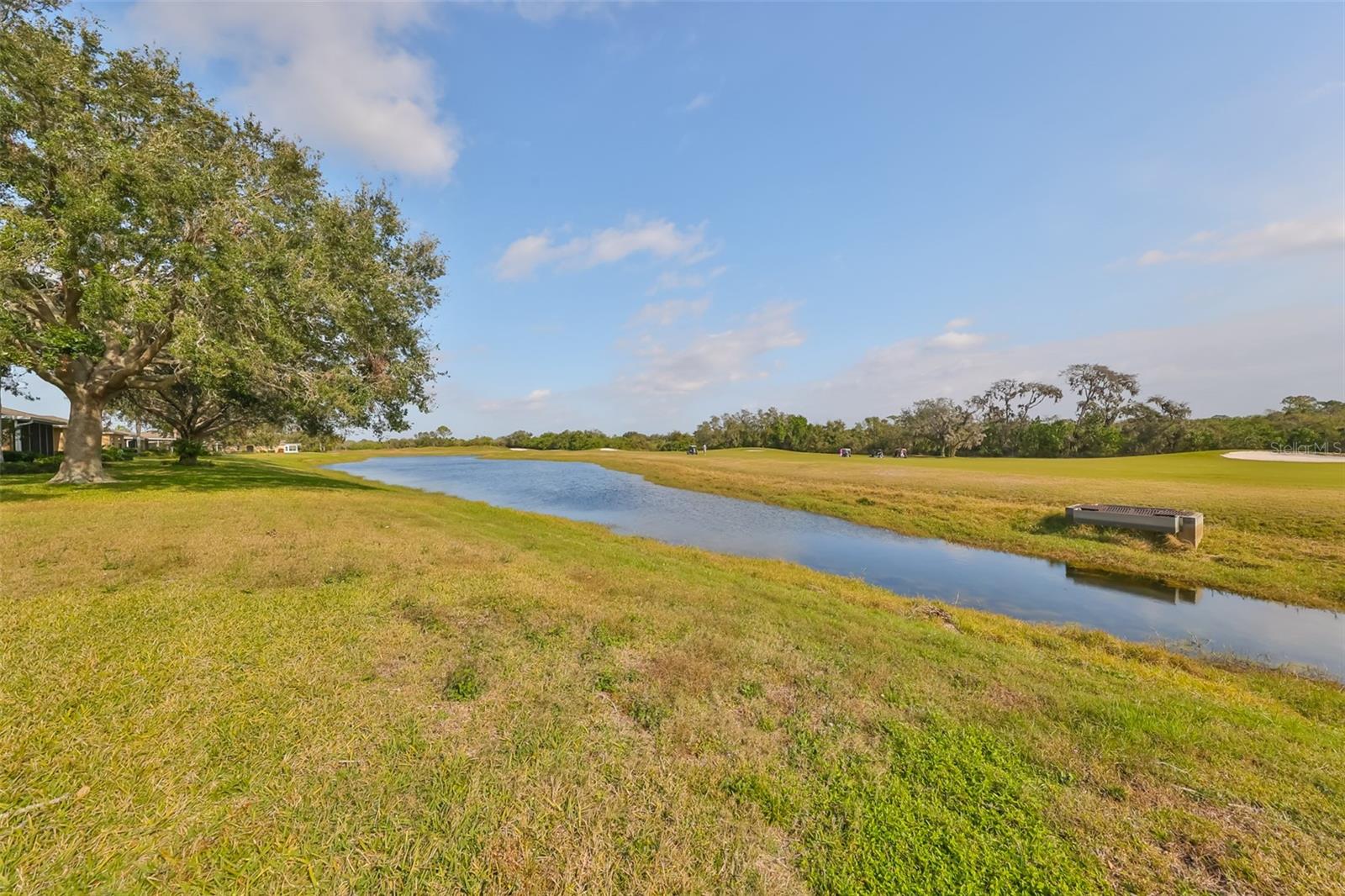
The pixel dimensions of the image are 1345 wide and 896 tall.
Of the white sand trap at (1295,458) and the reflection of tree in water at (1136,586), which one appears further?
the white sand trap at (1295,458)

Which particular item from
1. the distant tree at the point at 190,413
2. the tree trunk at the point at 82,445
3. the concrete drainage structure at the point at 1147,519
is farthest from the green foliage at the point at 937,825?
A: the distant tree at the point at 190,413

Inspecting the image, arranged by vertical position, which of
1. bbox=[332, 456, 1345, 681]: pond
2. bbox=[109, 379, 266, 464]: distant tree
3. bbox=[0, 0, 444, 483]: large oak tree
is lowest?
bbox=[332, 456, 1345, 681]: pond

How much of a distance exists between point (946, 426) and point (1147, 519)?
268ft

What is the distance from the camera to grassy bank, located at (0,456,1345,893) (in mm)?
2949

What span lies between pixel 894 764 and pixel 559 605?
5.03m

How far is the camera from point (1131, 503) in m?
22.8

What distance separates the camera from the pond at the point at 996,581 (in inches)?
411

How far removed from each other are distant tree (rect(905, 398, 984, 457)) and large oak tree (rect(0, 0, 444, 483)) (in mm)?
92664

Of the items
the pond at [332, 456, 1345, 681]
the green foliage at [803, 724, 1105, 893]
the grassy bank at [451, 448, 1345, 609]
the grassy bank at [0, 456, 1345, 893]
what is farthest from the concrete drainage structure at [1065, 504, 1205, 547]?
the green foliage at [803, 724, 1105, 893]

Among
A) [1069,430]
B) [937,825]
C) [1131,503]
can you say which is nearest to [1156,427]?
[1069,430]

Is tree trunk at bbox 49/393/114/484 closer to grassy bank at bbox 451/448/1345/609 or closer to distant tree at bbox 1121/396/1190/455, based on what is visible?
grassy bank at bbox 451/448/1345/609

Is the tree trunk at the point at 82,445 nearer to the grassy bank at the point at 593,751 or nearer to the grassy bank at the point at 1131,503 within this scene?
the grassy bank at the point at 593,751

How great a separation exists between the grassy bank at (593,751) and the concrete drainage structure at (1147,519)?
11.5m

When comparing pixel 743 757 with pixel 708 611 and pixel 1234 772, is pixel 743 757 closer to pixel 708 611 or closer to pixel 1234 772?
pixel 708 611
